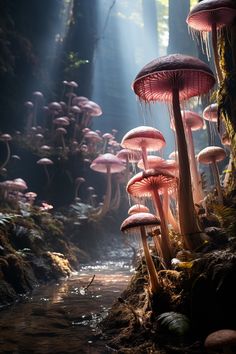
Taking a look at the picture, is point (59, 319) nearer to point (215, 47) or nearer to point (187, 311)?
point (187, 311)

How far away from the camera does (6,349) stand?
10.3ft

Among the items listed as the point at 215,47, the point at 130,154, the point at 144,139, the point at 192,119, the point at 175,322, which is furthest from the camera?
the point at 130,154

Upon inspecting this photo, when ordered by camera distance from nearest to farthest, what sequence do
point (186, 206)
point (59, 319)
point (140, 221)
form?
point (140, 221), point (186, 206), point (59, 319)

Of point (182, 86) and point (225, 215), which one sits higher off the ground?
point (182, 86)

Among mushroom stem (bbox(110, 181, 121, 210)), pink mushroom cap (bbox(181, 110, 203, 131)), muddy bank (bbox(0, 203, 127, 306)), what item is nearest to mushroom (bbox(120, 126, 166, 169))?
pink mushroom cap (bbox(181, 110, 203, 131))

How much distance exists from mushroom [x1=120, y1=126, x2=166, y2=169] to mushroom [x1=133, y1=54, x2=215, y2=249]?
1.59ft

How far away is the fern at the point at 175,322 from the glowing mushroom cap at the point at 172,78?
93.5 inches

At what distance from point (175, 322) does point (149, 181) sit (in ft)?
5.62

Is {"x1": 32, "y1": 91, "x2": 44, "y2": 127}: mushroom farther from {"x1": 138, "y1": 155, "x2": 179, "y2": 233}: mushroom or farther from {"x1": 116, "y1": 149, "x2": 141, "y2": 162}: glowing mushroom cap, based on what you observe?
{"x1": 138, "y1": 155, "x2": 179, "y2": 233}: mushroom

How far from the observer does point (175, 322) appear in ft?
9.68

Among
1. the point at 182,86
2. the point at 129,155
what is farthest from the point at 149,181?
the point at 129,155

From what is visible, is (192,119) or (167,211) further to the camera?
(192,119)

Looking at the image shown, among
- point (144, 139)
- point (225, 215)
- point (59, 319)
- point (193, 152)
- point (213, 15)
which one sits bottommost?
point (59, 319)

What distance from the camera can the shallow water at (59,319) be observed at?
324 centimetres
